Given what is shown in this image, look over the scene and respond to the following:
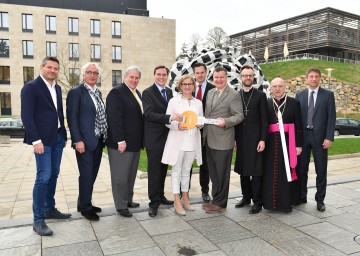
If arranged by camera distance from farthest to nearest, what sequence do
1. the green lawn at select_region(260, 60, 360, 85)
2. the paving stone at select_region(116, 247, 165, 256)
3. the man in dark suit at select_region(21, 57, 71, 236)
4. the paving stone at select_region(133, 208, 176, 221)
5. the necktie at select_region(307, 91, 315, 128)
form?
the green lawn at select_region(260, 60, 360, 85) < the necktie at select_region(307, 91, 315, 128) < the paving stone at select_region(133, 208, 176, 221) < the man in dark suit at select_region(21, 57, 71, 236) < the paving stone at select_region(116, 247, 165, 256)

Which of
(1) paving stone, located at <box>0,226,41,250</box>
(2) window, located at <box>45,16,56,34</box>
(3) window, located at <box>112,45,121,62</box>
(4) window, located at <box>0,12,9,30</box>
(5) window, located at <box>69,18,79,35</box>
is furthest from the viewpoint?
(3) window, located at <box>112,45,121,62</box>

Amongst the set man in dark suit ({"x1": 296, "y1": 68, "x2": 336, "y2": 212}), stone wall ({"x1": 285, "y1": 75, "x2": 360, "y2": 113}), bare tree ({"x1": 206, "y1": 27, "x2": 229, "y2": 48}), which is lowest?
man in dark suit ({"x1": 296, "y1": 68, "x2": 336, "y2": 212})

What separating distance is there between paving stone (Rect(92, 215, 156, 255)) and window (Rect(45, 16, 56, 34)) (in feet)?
123

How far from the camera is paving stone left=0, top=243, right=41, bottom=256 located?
3.37 meters

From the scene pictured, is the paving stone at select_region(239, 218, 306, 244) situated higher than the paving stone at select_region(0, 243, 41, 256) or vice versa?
the paving stone at select_region(239, 218, 306, 244)

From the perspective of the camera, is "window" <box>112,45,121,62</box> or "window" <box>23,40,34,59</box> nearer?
"window" <box>23,40,34,59</box>

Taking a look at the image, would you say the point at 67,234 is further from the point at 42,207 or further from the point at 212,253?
the point at 212,253

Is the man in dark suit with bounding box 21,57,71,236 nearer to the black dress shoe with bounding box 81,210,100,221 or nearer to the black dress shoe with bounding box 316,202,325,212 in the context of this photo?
the black dress shoe with bounding box 81,210,100,221

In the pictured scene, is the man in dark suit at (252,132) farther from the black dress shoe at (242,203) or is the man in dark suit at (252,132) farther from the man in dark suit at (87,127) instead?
the man in dark suit at (87,127)

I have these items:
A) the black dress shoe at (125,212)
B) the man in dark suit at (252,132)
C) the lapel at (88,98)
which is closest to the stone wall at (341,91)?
the man in dark suit at (252,132)

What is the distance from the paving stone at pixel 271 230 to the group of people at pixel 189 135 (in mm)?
403

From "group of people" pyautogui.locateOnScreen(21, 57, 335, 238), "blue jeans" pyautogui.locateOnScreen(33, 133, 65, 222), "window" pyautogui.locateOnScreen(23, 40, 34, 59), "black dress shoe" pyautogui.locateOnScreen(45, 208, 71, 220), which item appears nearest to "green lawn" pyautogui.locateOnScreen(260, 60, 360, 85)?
"window" pyautogui.locateOnScreen(23, 40, 34, 59)

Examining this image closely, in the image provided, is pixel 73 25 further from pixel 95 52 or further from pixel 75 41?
pixel 95 52

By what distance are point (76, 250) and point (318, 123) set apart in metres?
3.74
